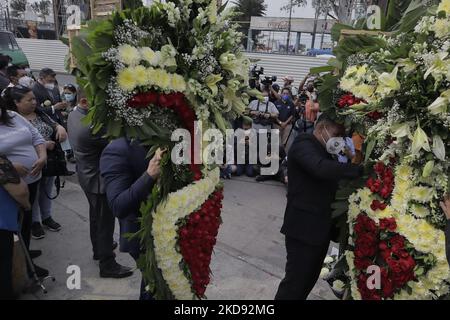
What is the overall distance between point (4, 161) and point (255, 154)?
436 cm

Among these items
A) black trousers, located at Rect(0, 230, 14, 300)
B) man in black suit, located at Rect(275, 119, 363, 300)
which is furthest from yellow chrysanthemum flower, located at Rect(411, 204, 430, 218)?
black trousers, located at Rect(0, 230, 14, 300)

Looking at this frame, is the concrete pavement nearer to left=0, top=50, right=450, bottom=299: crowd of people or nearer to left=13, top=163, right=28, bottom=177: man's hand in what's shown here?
left=0, top=50, right=450, bottom=299: crowd of people

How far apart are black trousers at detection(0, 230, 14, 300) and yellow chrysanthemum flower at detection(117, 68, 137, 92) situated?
5.25 ft

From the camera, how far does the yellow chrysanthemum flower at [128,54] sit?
5.91 ft

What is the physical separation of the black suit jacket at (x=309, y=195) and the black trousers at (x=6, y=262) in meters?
2.02

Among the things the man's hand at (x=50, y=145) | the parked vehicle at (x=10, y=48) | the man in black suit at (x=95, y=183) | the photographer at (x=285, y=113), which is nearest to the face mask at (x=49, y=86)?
the man's hand at (x=50, y=145)

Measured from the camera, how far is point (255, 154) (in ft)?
21.2

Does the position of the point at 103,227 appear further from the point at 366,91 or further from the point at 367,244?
the point at 366,91

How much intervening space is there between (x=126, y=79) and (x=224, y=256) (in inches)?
104

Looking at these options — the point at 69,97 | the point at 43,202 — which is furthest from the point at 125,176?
the point at 69,97

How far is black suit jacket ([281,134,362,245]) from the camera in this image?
8.77 feet

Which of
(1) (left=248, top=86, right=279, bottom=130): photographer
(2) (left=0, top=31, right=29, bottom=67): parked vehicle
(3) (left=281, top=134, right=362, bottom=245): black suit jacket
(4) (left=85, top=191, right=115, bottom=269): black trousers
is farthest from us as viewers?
(2) (left=0, top=31, right=29, bottom=67): parked vehicle
